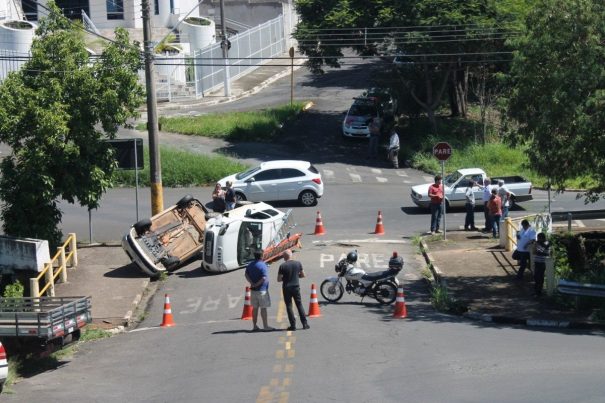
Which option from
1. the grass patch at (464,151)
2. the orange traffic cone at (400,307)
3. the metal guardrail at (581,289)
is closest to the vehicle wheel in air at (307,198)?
the grass patch at (464,151)

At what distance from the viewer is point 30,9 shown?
208 ft

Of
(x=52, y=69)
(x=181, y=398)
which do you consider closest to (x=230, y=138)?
(x=52, y=69)

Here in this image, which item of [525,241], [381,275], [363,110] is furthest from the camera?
[363,110]

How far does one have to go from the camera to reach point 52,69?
2503 cm

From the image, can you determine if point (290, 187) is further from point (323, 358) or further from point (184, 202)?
point (323, 358)

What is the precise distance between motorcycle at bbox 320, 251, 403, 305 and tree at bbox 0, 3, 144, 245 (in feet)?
25.2

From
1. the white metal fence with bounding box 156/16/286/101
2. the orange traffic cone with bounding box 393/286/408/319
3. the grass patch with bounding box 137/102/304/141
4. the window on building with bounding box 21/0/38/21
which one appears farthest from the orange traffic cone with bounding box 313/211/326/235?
the window on building with bounding box 21/0/38/21

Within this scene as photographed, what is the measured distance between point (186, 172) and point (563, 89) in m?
18.2

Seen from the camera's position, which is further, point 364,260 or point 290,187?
point 290,187

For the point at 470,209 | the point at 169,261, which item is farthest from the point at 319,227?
the point at 169,261

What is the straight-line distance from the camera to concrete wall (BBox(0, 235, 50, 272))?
22812 mm

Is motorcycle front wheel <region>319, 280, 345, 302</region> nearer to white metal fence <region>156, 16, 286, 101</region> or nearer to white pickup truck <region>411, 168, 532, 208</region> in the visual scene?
white pickup truck <region>411, 168, 532, 208</region>

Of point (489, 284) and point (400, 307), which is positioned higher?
point (400, 307)

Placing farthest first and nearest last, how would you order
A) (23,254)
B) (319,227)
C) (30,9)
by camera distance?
(30,9), (319,227), (23,254)
